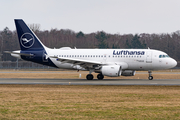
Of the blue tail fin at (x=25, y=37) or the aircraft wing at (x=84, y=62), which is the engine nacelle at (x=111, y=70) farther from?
the blue tail fin at (x=25, y=37)

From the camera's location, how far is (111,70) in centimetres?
3581

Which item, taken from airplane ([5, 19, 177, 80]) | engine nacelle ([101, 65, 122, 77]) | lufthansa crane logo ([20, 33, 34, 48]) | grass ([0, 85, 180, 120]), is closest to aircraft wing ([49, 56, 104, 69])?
airplane ([5, 19, 177, 80])

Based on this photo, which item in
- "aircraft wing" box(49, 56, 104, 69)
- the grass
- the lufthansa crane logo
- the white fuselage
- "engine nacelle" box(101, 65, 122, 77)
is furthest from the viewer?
the lufthansa crane logo

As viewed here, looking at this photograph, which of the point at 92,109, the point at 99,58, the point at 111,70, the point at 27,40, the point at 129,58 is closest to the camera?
the point at 92,109

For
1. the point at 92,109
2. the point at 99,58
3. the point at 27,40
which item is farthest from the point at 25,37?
the point at 92,109

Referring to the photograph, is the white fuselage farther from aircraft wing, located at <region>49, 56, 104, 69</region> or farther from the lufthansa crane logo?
the lufthansa crane logo

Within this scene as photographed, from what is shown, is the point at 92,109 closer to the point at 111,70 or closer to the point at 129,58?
the point at 111,70

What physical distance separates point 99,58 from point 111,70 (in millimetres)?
3897

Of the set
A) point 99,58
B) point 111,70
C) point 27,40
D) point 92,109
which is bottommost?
point 92,109

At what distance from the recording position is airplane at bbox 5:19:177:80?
1478 inches

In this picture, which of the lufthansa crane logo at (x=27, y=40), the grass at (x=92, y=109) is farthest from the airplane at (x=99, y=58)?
the grass at (x=92, y=109)

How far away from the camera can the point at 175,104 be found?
1706cm

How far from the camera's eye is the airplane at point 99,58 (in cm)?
3753

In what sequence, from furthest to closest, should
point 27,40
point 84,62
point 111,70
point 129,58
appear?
1. point 27,40
2. point 129,58
3. point 84,62
4. point 111,70
